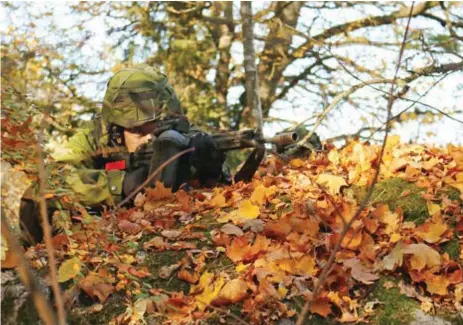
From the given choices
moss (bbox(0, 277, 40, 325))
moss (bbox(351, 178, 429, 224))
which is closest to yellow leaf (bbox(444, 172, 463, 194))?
moss (bbox(351, 178, 429, 224))

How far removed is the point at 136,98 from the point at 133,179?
2.45ft

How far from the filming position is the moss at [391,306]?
8.99 feet

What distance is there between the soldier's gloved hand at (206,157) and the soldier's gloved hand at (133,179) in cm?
38

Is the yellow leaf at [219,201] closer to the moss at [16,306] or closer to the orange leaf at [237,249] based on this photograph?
the orange leaf at [237,249]

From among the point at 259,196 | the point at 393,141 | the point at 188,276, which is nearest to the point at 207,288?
the point at 188,276

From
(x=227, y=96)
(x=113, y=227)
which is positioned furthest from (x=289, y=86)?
(x=113, y=227)

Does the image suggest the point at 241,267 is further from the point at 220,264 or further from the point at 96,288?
the point at 96,288

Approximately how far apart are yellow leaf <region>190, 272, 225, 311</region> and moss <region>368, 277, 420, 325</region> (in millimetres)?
734

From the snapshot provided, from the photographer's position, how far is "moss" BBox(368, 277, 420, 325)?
274 cm

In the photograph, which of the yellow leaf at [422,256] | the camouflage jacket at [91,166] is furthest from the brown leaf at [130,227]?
the yellow leaf at [422,256]

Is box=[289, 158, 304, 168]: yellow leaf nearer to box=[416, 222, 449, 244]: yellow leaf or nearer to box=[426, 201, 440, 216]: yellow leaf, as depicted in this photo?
box=[426, 201, 440, 216]: yellow leaf

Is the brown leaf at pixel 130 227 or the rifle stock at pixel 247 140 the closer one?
the brown leaf at pixel 130 227

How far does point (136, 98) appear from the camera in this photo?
15.9 ft

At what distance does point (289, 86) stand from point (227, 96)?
1423 millimetres
